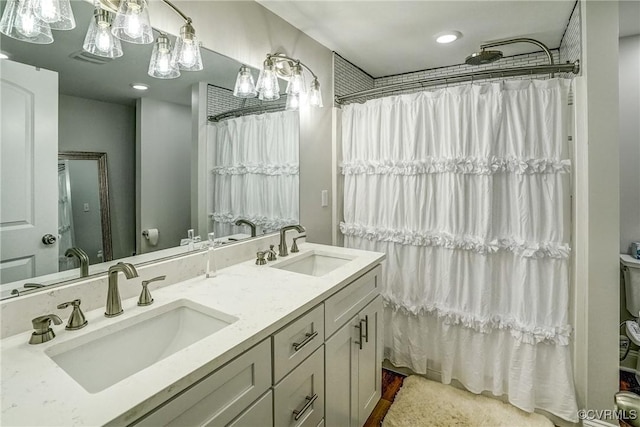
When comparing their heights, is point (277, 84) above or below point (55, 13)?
above

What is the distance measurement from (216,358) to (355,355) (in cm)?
94

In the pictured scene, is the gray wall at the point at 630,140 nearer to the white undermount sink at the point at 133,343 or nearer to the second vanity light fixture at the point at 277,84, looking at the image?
the second vanity light fixture at the point at 277,84

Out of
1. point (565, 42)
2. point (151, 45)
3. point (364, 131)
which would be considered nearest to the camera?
point (151, 45)

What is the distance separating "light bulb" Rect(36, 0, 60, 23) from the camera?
3.01ft

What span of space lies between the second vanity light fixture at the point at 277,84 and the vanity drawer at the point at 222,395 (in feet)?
4.51

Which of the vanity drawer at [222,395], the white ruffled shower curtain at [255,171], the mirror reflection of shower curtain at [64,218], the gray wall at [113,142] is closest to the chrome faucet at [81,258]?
the mirror reflection of shower curtain at [64,218]

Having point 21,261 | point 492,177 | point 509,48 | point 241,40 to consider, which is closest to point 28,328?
point 21,261

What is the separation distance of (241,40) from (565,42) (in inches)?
87.2

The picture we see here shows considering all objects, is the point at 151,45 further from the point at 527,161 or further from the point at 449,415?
the point at 449,415

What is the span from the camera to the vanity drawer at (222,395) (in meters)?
0.71

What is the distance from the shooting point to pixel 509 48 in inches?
94.7

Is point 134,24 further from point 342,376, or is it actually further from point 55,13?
point 342,376

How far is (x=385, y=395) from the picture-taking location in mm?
2025

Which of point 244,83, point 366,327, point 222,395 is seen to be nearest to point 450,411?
point 366,327
